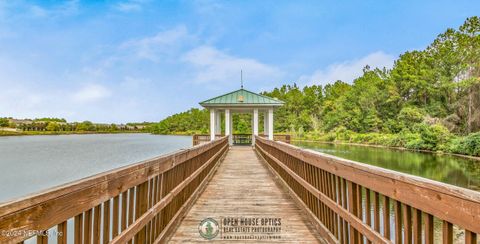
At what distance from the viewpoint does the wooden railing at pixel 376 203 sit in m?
1.23

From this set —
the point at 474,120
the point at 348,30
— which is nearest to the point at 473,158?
the point at 474,120

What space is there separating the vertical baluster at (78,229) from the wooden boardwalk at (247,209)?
5.17 ft

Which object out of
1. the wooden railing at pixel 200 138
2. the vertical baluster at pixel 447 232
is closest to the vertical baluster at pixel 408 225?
the vertical baluster at pixel 447 232

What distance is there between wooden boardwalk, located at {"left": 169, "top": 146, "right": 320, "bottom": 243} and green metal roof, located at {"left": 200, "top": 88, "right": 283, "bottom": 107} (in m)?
9.12

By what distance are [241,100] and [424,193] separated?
14457 millimetres

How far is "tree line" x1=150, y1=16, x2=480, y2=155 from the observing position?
26.8 m

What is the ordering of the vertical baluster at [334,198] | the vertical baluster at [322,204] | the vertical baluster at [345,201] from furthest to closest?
1. the vertical baluster at [322,204]
2. the vertical baluster at [334,198]
3. the vertical baluster at [345,201]

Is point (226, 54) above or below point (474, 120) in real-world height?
above

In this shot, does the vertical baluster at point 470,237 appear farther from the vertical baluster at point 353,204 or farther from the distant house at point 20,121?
the distant house at point 20,121

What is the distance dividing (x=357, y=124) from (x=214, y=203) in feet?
131

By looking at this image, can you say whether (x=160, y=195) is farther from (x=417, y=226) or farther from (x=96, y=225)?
(x=417, y=226)

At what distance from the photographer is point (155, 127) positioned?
10638 cm

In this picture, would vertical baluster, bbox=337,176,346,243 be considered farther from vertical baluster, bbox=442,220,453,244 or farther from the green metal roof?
the green metal roof

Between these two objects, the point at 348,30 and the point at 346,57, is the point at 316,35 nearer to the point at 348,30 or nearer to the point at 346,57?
the point at 348,30
